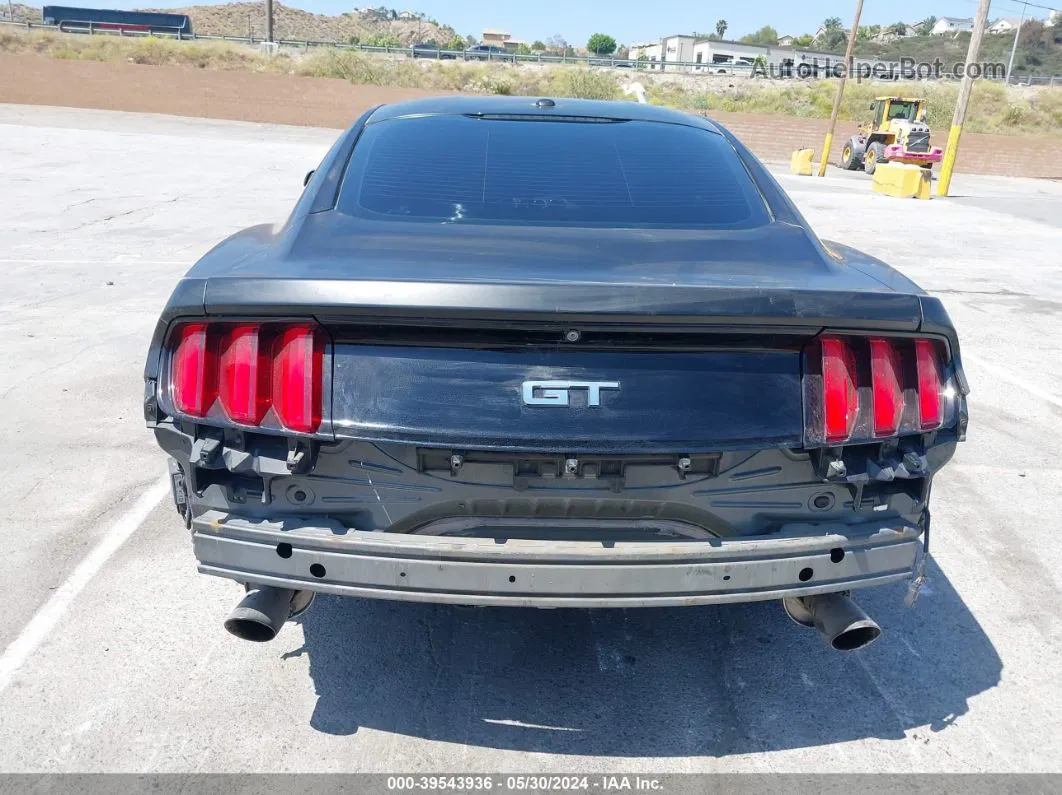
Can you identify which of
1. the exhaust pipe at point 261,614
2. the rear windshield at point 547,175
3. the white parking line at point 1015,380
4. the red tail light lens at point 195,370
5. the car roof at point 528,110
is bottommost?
the white parking line at point 1015,380

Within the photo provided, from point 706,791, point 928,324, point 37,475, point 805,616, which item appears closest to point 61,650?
point 37,475

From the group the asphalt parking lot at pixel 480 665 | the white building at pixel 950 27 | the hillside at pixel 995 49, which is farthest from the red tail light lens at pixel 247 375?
the white building at pixel 950 27

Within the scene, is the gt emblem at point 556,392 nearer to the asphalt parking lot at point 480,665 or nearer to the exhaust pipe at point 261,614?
the exhaust pipe at point 261,614

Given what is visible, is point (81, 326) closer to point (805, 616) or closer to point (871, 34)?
point (805, 616)

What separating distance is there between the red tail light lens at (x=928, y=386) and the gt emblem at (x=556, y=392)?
882 millimetres

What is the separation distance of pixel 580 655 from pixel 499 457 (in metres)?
1.08

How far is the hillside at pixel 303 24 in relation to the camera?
394 ft

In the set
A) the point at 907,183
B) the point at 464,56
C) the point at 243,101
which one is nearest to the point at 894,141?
the point at 907,183

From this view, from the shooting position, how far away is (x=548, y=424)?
Result: 87.2 inches

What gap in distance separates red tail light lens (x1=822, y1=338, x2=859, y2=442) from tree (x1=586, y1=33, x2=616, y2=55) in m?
128

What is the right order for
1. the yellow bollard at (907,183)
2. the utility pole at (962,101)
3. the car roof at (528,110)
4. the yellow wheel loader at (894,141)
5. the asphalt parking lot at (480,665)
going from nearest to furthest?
the asphalt parking lot at (480,665), the car roof at (528,110), the yellow bollard at (907,183), the utility pole at (962,101), the yellow wheel loader at (894,141)

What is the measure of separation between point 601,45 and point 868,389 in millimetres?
128675

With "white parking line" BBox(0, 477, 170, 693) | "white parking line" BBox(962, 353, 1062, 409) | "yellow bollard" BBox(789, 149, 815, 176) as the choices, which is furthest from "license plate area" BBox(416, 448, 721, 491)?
"yellow bollard" BBox(789, 149, 815, 176)

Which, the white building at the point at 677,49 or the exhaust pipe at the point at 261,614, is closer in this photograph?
the exhaust pipe at the point at 261,614
